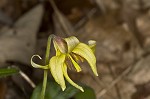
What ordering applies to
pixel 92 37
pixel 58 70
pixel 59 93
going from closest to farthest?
pixel 58 70 < pixel 59 93 < pixel 92 37

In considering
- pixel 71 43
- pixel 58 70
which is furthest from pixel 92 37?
pixel 58 70

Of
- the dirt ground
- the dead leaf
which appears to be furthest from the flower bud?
→ the dead leaf

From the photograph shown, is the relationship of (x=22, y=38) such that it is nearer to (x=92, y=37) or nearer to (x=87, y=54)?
(x=92, y=37)

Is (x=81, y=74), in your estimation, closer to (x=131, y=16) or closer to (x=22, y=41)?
(x=22, y=41)

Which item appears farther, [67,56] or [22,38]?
[22,38]

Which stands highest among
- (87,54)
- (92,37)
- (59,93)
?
(87,54)

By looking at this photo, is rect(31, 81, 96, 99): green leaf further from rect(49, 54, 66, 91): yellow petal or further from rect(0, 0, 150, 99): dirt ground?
rect(0, 0, 150, 99): dirt ground

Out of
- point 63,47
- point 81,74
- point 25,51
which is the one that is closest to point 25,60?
point 25,51

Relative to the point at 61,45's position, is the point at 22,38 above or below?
below
